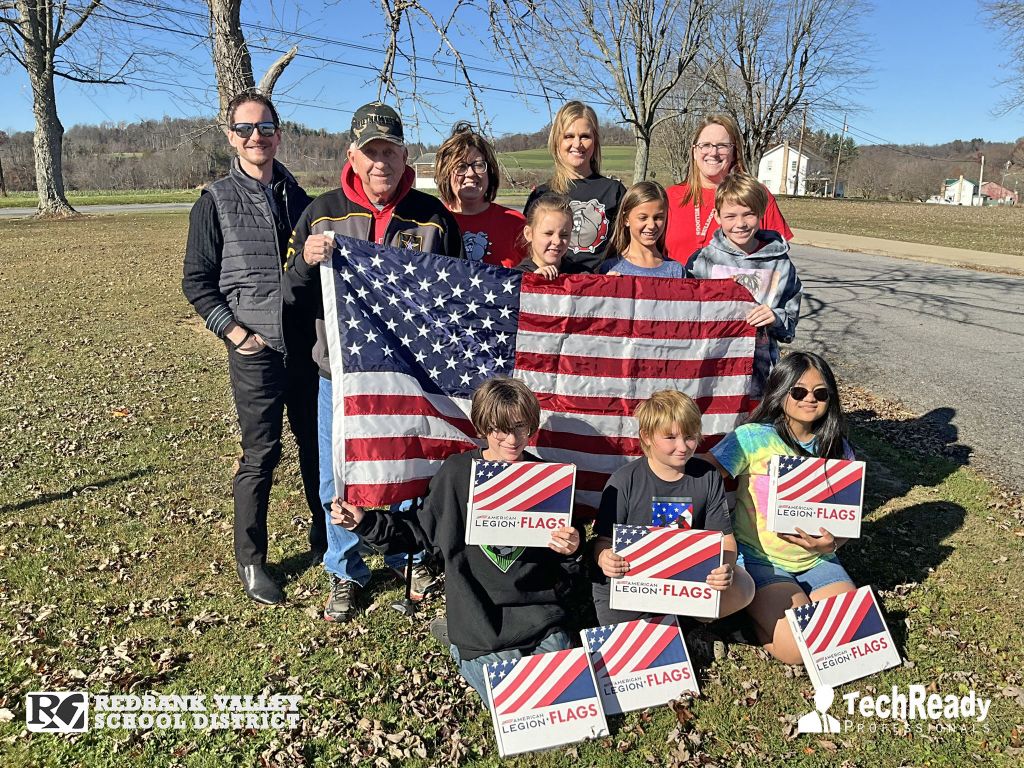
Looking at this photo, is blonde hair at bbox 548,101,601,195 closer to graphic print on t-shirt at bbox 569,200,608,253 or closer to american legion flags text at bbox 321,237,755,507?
graphic print on t-shirt at bbox 569,200,608,253

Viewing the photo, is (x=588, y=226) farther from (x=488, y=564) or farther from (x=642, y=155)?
(x=642, y=155)

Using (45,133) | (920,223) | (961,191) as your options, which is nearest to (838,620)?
(45,133)

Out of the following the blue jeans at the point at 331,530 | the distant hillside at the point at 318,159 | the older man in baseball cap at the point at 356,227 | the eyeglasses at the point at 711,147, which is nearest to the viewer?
the older man in baseball cap at the point at 356,227

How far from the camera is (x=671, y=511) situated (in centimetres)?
380

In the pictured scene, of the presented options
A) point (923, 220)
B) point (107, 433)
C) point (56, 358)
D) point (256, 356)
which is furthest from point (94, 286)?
point (923, 220)

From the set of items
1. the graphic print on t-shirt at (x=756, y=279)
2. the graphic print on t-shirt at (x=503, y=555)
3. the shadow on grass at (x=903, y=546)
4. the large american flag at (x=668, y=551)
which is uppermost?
the graphic print on t-shirt at (x=756, y=279)

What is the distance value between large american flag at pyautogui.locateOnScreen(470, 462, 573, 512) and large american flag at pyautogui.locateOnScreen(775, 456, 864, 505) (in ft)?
3.91

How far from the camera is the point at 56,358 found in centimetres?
1050

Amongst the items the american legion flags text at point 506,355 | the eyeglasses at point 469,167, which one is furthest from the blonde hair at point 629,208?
the eyeglasses at point 469,167

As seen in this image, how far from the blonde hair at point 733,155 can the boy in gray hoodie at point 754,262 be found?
42cm

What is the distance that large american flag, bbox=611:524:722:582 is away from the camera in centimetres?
354

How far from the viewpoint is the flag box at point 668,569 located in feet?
11.6

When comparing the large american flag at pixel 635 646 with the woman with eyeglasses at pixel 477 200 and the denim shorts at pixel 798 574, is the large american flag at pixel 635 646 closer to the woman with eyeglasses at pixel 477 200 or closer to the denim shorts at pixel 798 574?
the denim shorts at pixel 798 574

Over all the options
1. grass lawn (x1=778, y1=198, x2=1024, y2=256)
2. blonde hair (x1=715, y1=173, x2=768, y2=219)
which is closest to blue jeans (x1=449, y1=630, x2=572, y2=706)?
blonde hair (x1=715, y1=173, x2=768, y2=219)
